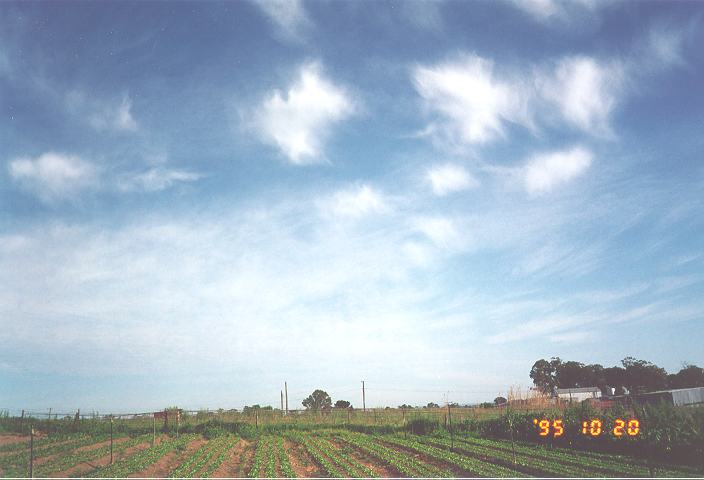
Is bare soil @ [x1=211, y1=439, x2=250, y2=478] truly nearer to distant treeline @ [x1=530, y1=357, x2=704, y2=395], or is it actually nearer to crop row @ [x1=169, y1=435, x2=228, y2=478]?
crop row @ [x1=169, y1=435, x2=228, y2=478]

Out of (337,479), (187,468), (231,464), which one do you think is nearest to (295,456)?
(231,464)

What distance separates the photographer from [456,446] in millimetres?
28938

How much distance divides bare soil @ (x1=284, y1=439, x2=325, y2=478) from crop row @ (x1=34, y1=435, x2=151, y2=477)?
29.6ft

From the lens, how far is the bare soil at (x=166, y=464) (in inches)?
799

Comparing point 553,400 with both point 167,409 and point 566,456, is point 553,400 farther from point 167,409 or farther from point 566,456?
point 167,409

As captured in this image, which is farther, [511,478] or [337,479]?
[337,479]

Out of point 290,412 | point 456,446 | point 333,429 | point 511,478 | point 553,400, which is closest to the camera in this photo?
point 511,478

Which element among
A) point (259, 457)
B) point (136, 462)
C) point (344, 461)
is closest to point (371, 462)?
point (344, 461)

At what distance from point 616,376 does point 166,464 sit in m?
112

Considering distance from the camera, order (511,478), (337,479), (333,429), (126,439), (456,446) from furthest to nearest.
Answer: (333,429) → (126,439) → (456,446) → (337,479) → (511,478)

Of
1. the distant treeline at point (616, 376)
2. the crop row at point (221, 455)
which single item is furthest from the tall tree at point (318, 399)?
the crop row at point (221, 455)

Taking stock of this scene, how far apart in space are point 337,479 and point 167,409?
24.7 meters

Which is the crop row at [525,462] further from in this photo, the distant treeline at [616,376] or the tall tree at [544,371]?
the tall tree at [544,371]

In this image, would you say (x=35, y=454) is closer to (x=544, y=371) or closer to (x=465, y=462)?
(x=465, y=462)
